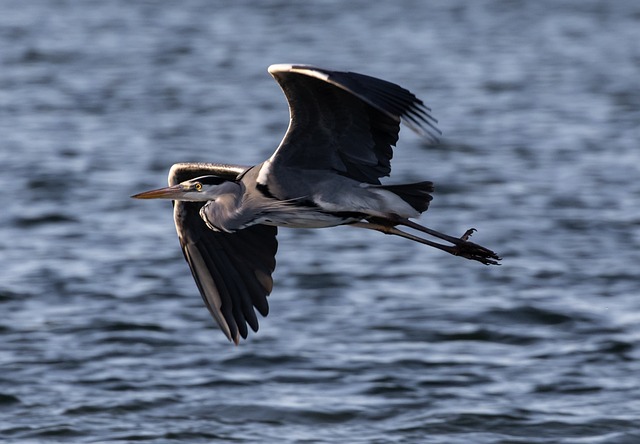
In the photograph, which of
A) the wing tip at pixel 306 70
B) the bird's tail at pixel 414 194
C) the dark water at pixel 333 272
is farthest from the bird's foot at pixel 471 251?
the dark water at pixel 333 272

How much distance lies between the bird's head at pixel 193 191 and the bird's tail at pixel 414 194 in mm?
1035

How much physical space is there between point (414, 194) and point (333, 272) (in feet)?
19.5

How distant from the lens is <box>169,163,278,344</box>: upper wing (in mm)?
8750

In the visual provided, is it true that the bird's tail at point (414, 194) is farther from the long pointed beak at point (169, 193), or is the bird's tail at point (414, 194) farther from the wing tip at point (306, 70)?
the long pointed beak at point (169, 193)

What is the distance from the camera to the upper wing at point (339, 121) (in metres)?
7.15

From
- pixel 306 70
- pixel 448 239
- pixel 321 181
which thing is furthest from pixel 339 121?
pixel 448 239

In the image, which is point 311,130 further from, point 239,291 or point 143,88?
point 143,88

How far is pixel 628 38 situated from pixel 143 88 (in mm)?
9915

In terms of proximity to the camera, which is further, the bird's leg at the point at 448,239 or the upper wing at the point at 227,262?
the upper wing at the point at 227,262

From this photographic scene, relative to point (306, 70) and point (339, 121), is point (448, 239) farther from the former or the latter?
point (306, 70)

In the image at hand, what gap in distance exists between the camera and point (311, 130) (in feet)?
25.7

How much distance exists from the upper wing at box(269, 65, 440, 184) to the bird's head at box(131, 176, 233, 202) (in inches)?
17.5

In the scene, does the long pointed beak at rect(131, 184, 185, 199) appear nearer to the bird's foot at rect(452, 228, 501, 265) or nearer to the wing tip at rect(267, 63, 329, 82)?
the wing tip at rect(267, 63, 329, 82)

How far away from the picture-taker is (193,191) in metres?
8.31
